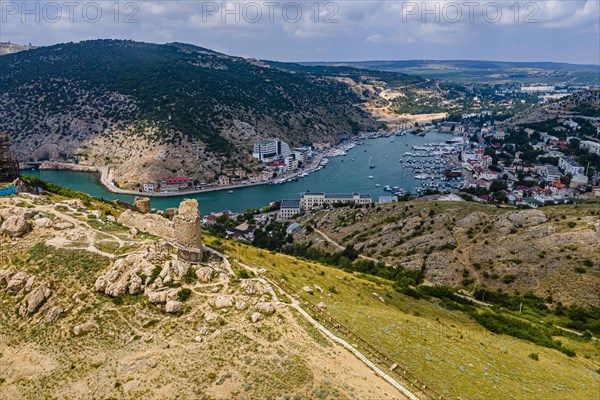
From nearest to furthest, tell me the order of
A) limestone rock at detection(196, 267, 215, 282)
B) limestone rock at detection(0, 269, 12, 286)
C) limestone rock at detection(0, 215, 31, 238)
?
1. limestone rock at detection(196, 267, 215, 282)
2. limestone rock at detection(0, 269, 12, 286)
3. limestone rock at detection(0, 215, 31, 238)

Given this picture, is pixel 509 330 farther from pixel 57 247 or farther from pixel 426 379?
pixel 57 247

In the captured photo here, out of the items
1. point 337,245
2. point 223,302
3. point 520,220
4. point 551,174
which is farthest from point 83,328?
point 551,174

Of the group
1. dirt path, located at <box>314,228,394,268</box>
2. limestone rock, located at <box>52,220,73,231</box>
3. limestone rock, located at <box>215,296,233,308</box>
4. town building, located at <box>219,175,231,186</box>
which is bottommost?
dirt path, located at <box>314,228,394,268</box>

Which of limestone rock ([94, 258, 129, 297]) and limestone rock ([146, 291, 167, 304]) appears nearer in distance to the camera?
limestone rock ([146, 291, 167, 304])

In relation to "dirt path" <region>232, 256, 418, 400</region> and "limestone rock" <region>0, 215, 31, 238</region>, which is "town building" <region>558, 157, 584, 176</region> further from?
"limestone rock" <region>0, 215, 31, 238</region>

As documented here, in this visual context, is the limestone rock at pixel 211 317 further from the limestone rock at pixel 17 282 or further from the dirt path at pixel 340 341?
the limestone rock at pixel 17 282

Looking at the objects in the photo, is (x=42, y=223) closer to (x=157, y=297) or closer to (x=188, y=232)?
(x=188, y=232)

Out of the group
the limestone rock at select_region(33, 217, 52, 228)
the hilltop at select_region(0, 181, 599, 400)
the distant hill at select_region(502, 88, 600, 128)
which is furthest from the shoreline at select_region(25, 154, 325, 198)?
the distant hill at select_region(502, 88, 600, 128)
